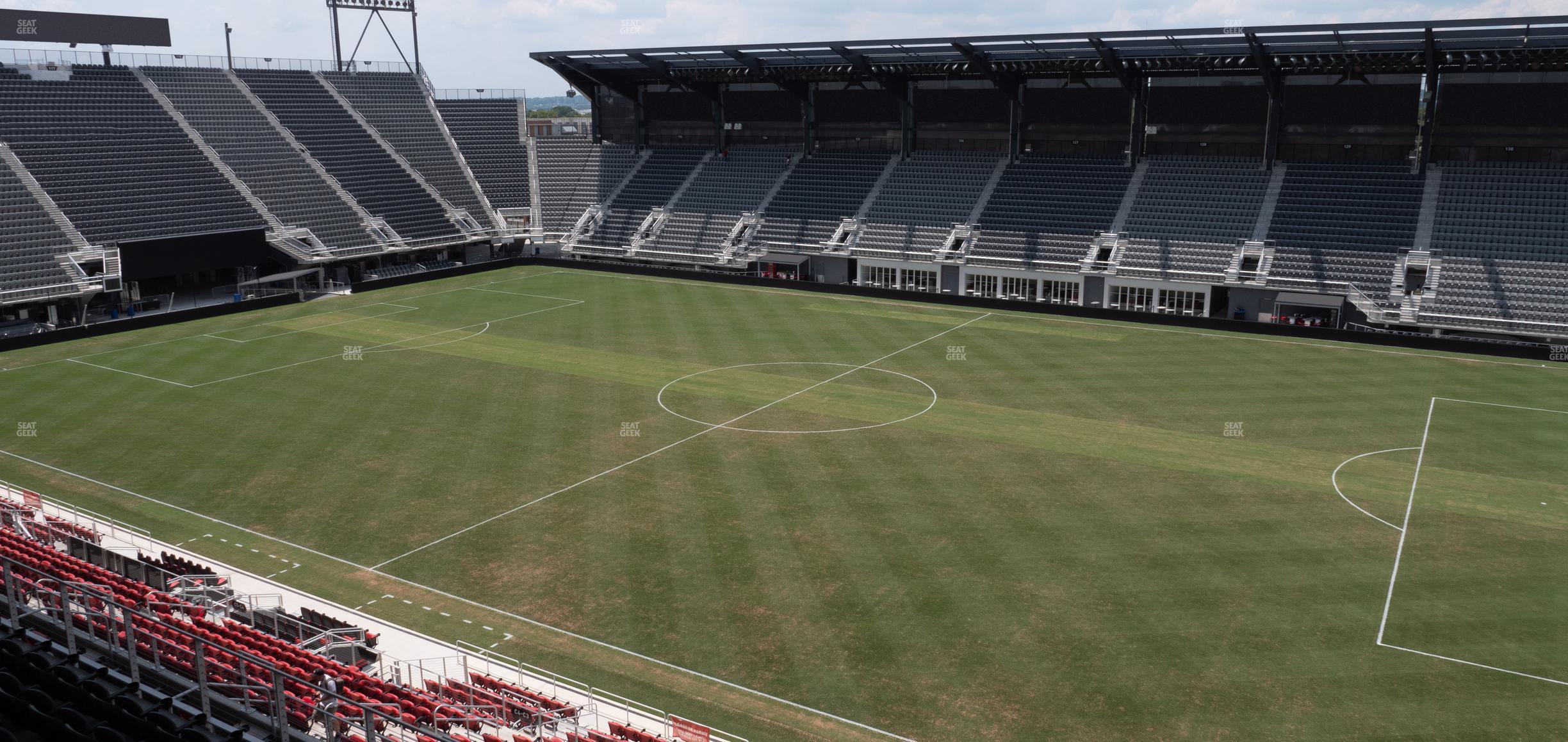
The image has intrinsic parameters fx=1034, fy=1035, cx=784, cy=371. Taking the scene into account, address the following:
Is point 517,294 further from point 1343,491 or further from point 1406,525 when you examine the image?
point 1406,525

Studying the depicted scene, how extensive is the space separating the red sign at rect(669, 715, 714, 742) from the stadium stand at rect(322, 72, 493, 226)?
58.4 meters

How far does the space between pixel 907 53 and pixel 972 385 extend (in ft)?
93.7

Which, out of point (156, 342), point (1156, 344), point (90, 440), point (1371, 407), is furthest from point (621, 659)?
point (156, 342)

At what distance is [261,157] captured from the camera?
6062 cm

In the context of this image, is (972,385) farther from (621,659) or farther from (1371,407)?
(621,659)

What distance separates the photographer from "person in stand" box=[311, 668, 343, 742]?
1248 centimetres

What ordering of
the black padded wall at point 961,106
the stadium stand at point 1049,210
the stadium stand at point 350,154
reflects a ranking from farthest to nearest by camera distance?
the stadium stand at point 350,154 → the black padded wall at point 961,106 → the stadium stand at point 1049,210

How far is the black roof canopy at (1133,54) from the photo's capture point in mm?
44719

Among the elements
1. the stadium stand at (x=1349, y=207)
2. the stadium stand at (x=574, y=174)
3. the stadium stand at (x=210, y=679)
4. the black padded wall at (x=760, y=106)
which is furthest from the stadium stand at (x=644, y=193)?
the stadium stand at (x=210, y=679)

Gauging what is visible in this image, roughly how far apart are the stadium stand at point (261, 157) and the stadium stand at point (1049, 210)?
35.4m

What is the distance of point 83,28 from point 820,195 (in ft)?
141

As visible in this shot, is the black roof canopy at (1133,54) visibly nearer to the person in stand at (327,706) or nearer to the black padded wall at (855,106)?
the black padded wall at (855,106)

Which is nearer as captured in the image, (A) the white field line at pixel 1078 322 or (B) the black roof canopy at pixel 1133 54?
(A) the white field line at pixel 1078 322

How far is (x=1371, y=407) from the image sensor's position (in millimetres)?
33188
